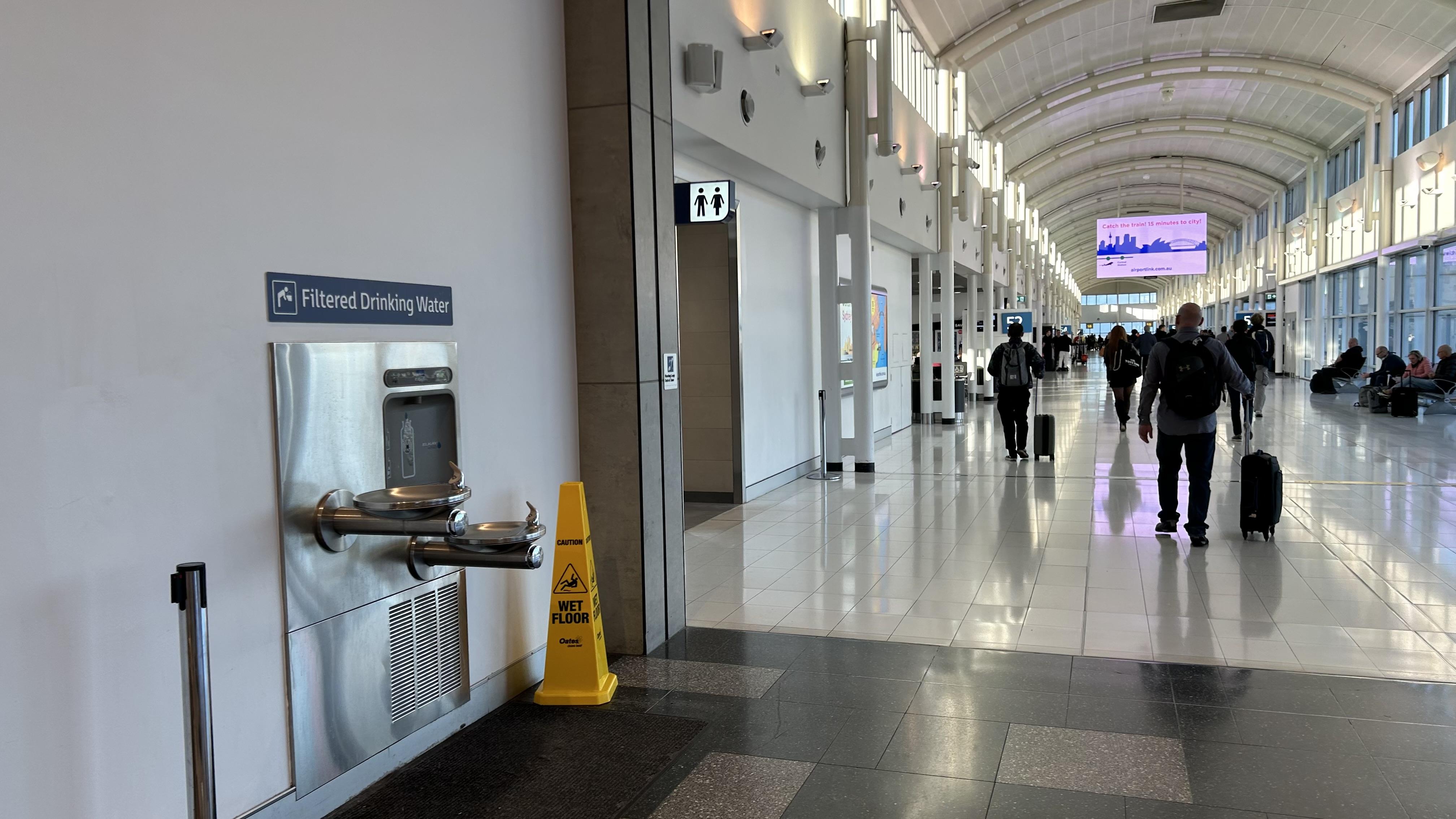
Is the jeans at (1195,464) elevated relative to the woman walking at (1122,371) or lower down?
lower down

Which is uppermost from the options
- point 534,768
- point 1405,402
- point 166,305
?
point 166,305

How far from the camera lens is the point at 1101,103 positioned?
26.0 metres

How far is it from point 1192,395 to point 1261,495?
0.87 meters

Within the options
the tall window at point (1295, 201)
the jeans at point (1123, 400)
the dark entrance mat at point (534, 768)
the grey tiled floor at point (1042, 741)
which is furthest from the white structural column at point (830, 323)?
the tall window at point (1295, 201)

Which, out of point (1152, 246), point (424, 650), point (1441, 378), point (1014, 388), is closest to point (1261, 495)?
point (1014, 388)

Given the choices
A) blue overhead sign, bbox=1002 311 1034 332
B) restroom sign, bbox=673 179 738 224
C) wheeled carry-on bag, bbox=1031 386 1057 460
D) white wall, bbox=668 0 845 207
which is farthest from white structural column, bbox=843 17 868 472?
blue overhead sign, bbox=1002 311 1034 332

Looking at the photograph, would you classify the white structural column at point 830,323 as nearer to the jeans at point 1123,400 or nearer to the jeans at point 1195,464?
the jeans at point 1195,464

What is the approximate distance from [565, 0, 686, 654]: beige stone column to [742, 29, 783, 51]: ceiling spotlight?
348 centimetres

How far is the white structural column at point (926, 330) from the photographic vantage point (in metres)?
16.5

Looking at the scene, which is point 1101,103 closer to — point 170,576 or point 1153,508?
point 1153,508

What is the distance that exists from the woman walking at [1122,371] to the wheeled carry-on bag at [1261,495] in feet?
25.7

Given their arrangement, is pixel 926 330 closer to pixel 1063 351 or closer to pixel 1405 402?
pixel 1405 402

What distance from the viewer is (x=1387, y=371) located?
17297 mm

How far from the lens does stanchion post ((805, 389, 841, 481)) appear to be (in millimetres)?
10320
